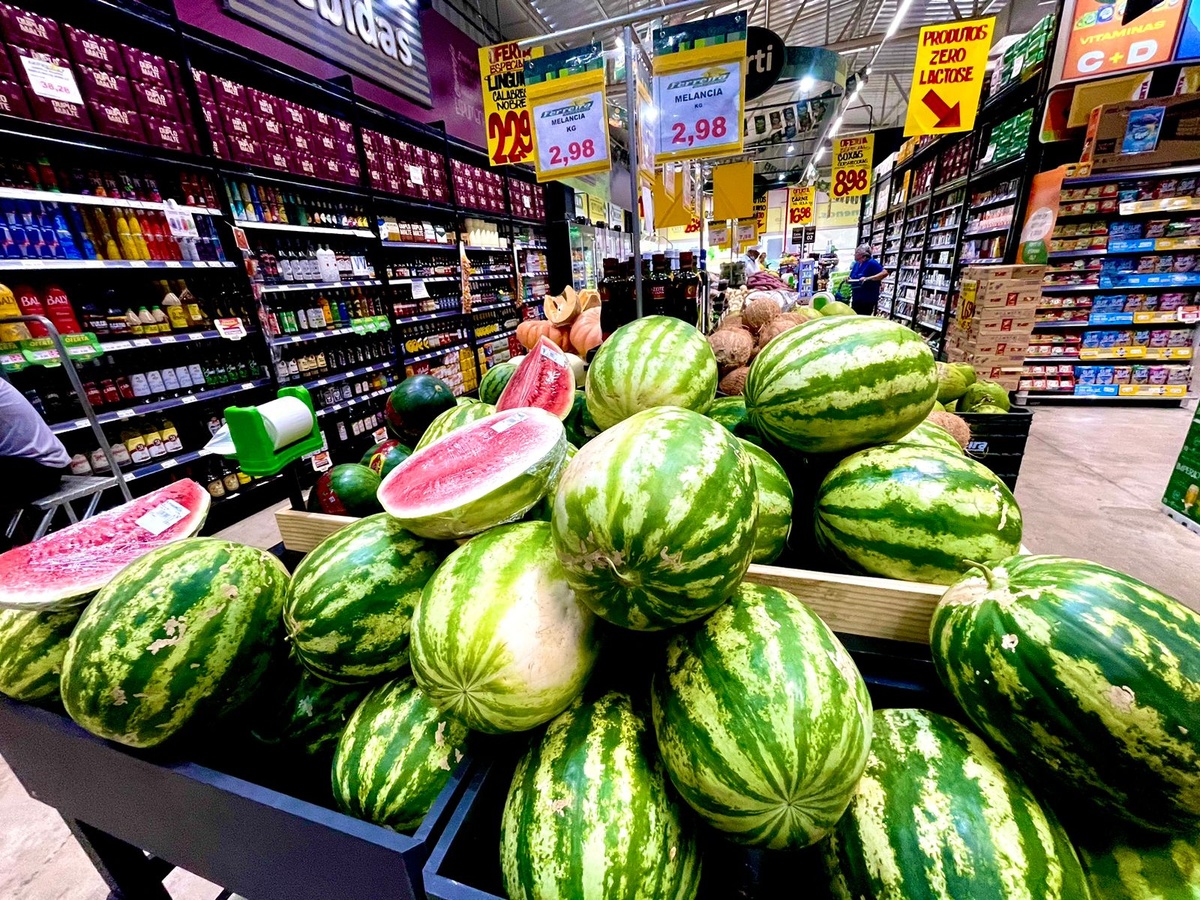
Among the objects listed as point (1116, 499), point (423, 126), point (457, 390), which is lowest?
point (1116, 499)

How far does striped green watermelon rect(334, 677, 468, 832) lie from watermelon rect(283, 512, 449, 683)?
0.28ft

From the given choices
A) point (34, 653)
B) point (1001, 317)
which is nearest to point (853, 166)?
point (1001, 317)

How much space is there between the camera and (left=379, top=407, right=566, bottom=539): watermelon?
833 mm

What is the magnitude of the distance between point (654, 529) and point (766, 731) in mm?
268

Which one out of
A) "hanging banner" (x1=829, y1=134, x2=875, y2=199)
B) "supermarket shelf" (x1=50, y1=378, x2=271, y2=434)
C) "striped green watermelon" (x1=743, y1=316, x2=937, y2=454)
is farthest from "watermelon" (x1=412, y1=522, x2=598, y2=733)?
"hanging banner" (x1=829, y1=134, x2=875, y2=199)

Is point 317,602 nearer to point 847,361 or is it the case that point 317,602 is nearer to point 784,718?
point 784,718

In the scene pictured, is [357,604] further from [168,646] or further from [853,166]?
[853,166]

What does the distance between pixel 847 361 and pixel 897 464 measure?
230 mm

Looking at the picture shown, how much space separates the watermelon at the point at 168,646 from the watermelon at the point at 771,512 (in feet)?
3.04

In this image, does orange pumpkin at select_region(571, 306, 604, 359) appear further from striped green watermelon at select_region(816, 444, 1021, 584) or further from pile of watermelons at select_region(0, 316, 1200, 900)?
striped green watermelon at select_region(816, 444, 1021, 584)

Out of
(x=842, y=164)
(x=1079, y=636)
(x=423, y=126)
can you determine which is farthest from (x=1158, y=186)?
(x=423, y=126)

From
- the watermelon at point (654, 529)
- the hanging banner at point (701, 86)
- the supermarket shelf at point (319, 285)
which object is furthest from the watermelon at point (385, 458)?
the supermarket shelf at point (319, 285)

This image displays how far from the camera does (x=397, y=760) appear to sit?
0.75 meters

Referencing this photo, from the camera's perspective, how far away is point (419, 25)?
18.6 feet
